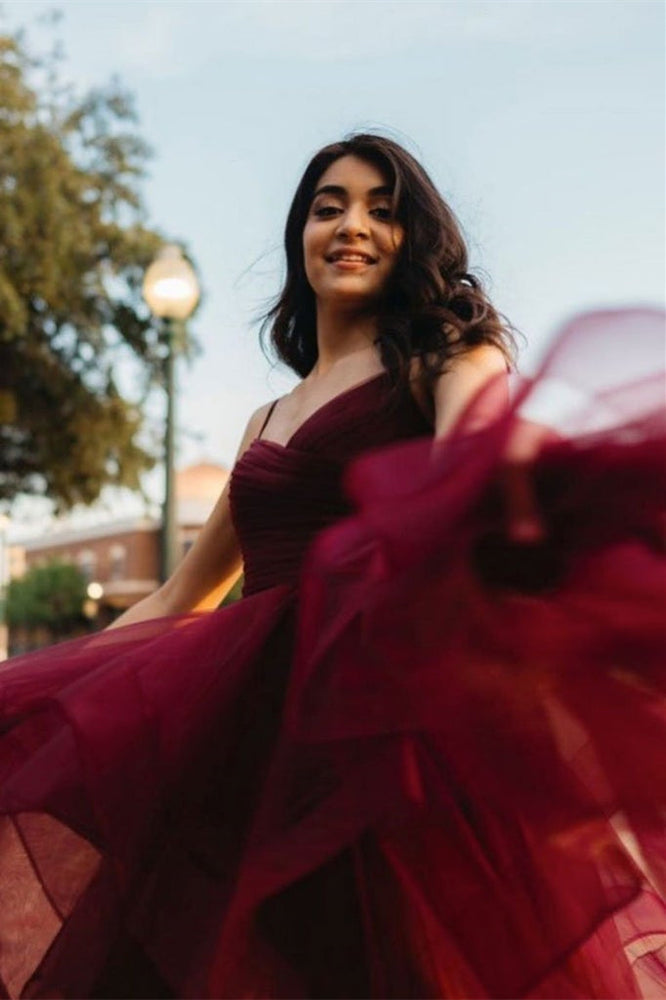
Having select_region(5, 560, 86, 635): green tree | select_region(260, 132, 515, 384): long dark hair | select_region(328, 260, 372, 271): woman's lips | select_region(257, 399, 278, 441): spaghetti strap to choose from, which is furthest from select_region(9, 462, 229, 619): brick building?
select_region(328, 260, 372, 271): woman's lips

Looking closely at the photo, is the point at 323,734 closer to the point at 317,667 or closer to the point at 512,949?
the point at 317,667

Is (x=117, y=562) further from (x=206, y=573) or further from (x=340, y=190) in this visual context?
(x=340, y=190)

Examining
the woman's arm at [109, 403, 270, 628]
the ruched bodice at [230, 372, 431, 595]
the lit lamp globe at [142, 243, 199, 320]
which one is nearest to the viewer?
the ruched bodice at [230, 372, 431, 595]

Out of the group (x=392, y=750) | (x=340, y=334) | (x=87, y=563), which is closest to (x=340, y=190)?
(x=340, y=334)

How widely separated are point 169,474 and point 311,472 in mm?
8537

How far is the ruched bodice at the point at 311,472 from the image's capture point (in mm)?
2869

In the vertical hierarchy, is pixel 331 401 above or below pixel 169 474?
above

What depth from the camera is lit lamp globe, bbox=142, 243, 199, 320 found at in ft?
37.8

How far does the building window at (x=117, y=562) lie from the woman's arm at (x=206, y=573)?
71527 mm

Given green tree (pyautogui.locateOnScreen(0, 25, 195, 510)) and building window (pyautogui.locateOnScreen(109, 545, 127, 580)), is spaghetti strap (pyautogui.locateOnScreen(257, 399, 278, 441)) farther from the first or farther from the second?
building window (pyautogui.locateOnScreen(109, 545, 127, 580))

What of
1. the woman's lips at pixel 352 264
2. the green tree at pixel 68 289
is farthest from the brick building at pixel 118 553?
the woman's lips at pixel 352 264

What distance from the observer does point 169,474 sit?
11367 millimetres

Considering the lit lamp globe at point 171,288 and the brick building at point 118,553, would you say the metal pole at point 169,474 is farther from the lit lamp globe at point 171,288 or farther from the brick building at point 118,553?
the brick building at point 118,553

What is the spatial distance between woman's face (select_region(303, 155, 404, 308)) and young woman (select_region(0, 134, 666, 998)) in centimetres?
12
